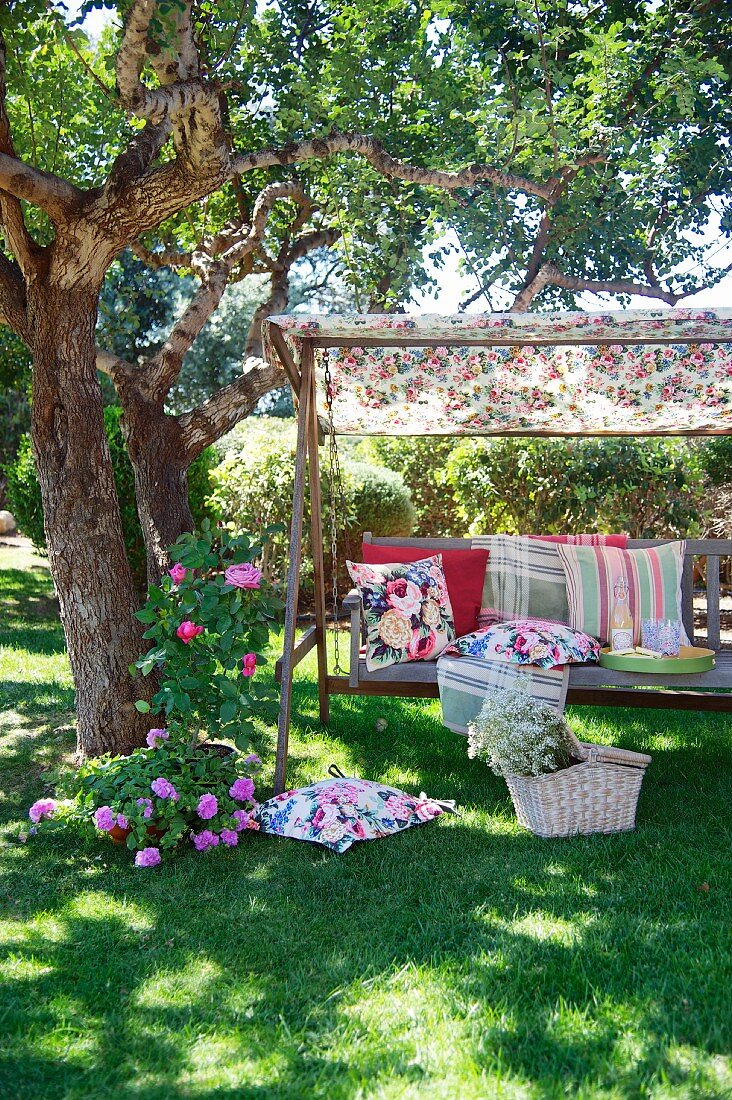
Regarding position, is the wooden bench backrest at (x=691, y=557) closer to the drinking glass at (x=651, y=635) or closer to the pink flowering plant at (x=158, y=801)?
the drinking glass at (x=651, y=635)

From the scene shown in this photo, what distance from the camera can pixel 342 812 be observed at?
3.20 meters

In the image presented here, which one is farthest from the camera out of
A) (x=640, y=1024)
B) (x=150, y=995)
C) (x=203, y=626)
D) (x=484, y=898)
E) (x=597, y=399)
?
(x=597, y=399)

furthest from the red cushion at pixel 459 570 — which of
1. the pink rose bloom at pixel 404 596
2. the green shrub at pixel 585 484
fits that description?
the green shrub at pixel 585 484

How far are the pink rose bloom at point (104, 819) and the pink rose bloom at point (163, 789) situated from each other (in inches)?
6.1

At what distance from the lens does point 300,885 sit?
2.82m

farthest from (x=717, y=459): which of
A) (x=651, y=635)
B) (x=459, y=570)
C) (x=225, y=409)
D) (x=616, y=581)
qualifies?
(x=225, y=409)

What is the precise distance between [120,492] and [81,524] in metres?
3.40

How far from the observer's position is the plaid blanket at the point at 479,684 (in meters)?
3.69

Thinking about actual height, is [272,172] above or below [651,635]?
above

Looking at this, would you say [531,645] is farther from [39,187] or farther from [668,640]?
[39,187]

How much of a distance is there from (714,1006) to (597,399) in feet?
9.51

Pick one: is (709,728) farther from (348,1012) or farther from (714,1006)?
(348,1012)

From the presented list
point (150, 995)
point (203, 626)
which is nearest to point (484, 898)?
point (150, 995)

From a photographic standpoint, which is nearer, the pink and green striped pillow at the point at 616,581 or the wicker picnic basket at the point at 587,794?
the wicker picnic basket at the point at 587,794
